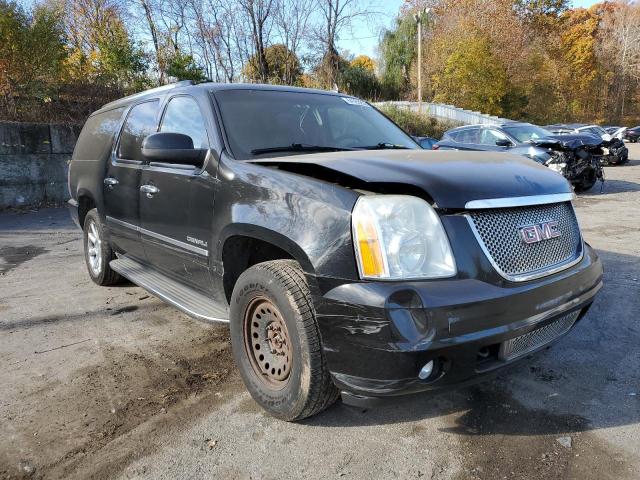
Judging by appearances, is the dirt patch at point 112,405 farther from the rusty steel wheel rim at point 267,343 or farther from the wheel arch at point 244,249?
the wheel arch at point 244,249

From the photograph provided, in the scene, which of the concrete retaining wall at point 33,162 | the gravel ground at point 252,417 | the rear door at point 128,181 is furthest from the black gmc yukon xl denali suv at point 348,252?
the concrete retaining wall at point 33,162

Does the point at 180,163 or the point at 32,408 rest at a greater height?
the point at 180,163

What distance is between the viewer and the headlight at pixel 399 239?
2039 millimetres

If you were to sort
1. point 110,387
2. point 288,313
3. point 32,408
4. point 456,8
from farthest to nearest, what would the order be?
point 456,8 < point 110,387 < point 32,408 < point 288,313

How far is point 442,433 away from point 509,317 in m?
0.77

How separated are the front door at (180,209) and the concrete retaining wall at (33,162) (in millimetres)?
7987

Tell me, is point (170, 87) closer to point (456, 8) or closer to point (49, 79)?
point (49, 79)

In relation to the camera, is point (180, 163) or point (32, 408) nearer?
point (32, 408)

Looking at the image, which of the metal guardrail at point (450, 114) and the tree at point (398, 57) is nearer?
the metal guardrail at point (450, 114)

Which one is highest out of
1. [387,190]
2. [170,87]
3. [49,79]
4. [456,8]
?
[456,8]

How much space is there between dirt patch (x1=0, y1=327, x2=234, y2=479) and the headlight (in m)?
1.43

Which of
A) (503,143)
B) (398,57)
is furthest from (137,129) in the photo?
(398,57)

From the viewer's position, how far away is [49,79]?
11109 millimetres

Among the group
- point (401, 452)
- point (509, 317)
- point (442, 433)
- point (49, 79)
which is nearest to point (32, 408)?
point (401, 452)
